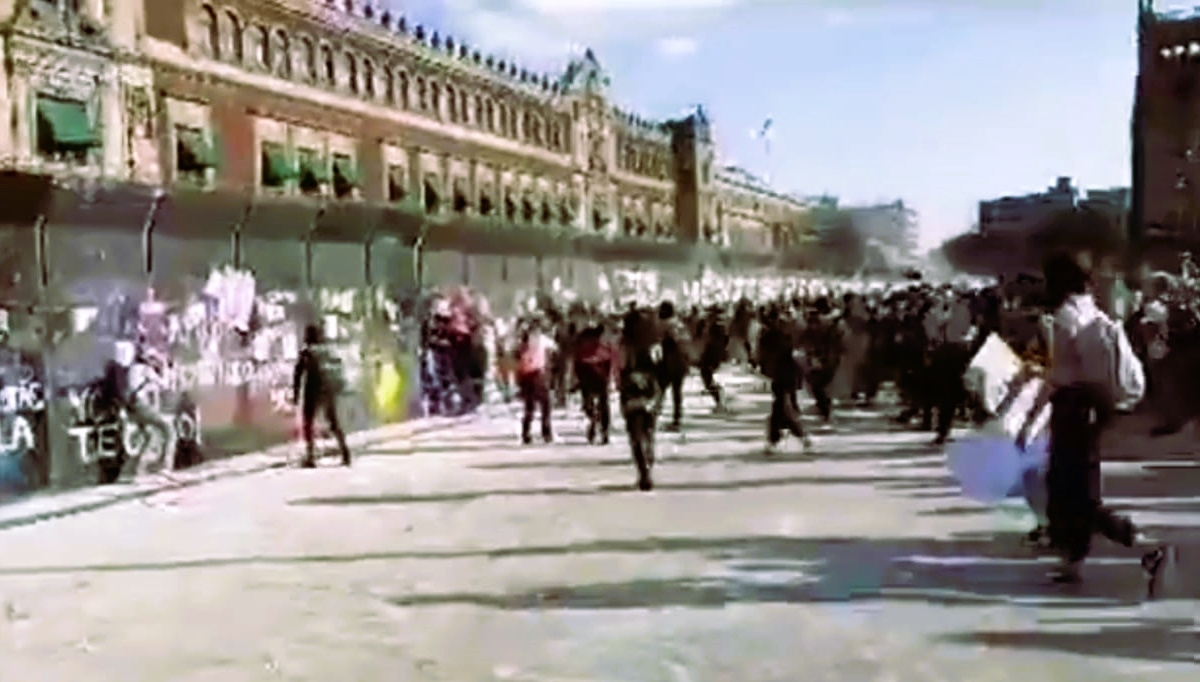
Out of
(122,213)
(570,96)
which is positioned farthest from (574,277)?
(570,96)

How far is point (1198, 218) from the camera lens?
173 feet

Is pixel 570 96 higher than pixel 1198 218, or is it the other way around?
pixel 570 96

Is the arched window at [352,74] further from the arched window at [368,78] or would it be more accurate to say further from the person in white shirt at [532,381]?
the person in white shirt at [532,381]

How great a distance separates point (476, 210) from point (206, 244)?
36.5 metres

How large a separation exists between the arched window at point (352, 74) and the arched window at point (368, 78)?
17.7 inches

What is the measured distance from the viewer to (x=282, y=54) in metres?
40.8

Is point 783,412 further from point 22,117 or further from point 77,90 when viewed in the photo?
point 77,90

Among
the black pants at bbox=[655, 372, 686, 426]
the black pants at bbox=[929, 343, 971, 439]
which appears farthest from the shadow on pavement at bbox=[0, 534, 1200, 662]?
the black pants at bbox=[655, 372, 686, 426]

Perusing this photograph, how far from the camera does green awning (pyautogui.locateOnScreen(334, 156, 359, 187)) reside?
44.6 meters

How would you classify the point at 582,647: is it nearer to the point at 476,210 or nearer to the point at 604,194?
the point at 476,210

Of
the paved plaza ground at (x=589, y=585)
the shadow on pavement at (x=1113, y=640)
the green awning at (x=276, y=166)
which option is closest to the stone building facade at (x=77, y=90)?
the green awning at (x=276, y=166)

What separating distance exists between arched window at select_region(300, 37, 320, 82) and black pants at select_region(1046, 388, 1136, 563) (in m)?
34.8

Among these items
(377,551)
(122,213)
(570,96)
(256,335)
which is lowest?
(377,551)

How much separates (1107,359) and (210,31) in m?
31.4
